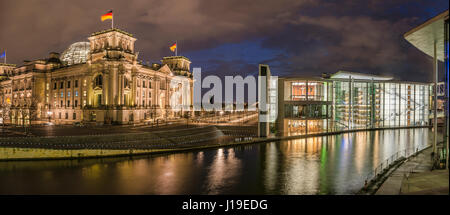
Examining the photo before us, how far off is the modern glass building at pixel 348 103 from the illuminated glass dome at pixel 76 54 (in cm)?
7062

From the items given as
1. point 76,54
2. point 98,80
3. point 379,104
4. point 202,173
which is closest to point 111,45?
point 98,80

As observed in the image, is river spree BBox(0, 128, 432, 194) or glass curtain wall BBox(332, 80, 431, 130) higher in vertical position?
glass curtain wall BBox(332, 80, 431, 130)

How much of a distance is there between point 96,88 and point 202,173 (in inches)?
2206

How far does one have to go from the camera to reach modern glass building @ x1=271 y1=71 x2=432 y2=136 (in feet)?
200

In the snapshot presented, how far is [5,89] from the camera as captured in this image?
99.8 metres

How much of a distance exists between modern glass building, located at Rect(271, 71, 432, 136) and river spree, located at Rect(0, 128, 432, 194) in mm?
24699

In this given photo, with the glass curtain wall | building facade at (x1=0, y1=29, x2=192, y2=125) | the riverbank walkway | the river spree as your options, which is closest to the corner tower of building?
building facade at (x1=0, y1=29, x2=192, y2=125)

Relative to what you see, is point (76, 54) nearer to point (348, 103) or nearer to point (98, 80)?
point (98, 80)

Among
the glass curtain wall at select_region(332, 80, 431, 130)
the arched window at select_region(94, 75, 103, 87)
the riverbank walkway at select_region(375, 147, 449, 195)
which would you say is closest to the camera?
the riverbank walkway at select_region(375, 147, 449, 195)

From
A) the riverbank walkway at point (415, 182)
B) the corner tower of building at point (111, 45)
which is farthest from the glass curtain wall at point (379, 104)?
the corner tower of building at point (111, 45)

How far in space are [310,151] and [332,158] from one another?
199 inches

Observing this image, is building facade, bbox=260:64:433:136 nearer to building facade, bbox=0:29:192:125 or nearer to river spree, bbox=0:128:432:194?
river spree, bbox=0:128:432:194

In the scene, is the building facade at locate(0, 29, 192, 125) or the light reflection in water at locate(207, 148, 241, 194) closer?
the light reflection in water at locate(207, 148, 241, 194)

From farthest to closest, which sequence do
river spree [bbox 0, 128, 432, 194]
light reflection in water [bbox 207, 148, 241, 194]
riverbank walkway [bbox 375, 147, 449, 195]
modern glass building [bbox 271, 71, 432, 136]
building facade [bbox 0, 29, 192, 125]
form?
1. building facade [bbox 0, 29, 192, 125]
2. modern glass building [bbox 271, 71, 432, 136]
3. light reflection in water [bbox 207, 148, 241, 194]
4. river spree [bbox 0, 128, 432, 194]
5. riverbank walkway [bbox 375, 147, 449, 195]
